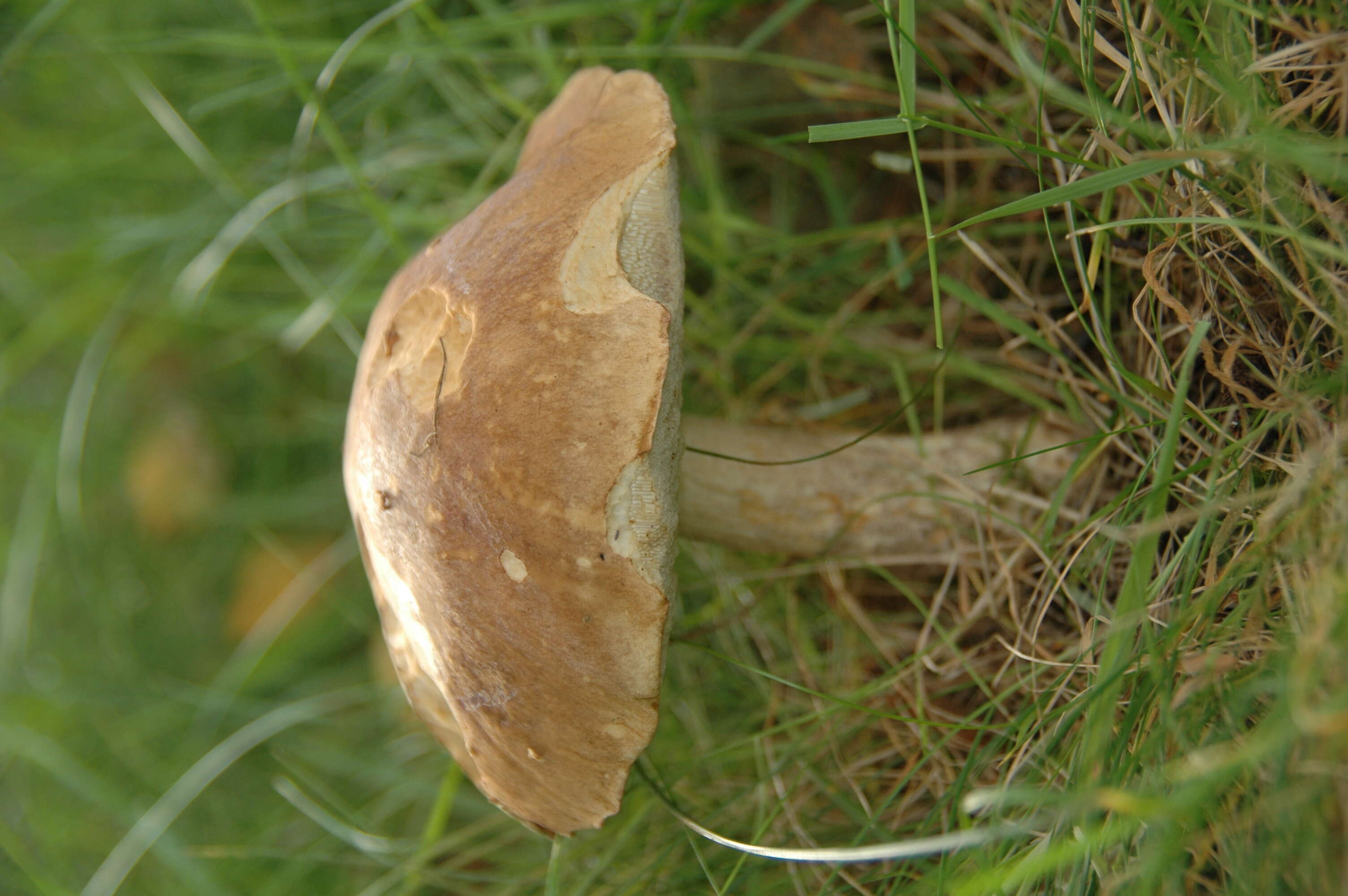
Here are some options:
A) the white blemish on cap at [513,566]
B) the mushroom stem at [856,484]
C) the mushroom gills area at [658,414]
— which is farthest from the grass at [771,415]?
the white blemish on cap at [513,566]

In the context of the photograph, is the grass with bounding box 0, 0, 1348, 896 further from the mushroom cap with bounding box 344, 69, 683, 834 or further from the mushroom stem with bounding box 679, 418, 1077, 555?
the mushroom cap with bounding box 344, 69, 683, 834

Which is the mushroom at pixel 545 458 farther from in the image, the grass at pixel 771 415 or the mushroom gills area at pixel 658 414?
the grass at pixel 771 415

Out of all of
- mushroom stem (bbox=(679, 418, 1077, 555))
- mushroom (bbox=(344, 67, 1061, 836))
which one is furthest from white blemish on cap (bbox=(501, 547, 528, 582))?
mushroom stem (bbox=(679, 418, 1077, 555))

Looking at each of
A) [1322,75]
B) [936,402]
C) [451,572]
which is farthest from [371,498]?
[1322,75]

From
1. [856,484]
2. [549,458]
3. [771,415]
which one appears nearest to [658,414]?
[549,458]

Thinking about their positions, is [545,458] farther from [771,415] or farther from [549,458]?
[771,415]

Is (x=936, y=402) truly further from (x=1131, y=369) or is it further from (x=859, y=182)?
(x=859, y=182)

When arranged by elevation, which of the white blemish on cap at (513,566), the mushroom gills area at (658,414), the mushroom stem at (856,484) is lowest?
the mushroom stem at (856,484)
